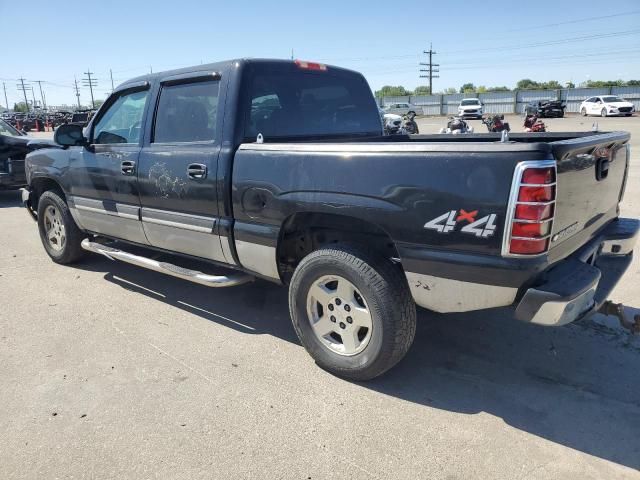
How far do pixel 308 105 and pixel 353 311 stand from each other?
1828mm

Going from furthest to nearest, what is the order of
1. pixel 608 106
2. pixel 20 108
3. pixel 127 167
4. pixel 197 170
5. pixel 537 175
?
pixel 20 108 < pixel 608 106 < pixel 127 167 < pixel 197 170 < pixel 537 175

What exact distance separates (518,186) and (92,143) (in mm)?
4099

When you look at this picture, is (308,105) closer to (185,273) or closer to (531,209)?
(185,273)

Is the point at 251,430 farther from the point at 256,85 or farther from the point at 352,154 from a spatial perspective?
the point at 256,85

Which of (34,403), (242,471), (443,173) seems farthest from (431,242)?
(34,403)

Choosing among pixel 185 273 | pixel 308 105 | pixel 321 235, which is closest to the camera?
pixel 321 235

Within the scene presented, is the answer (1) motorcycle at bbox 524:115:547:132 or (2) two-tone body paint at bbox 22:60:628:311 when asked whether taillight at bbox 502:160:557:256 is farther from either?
(1) motorcycle at bbox 524:115:547:132

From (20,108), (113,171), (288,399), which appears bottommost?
(288,399)

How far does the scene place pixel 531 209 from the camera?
2342mm

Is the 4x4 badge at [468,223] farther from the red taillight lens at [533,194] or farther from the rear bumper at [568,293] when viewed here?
the rear bumper at [568,293]

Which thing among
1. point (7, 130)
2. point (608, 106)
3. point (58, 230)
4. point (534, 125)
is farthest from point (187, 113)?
point (608, 106)

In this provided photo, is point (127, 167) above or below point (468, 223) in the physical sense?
above

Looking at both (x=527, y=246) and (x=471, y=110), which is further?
(x=471, y=110)

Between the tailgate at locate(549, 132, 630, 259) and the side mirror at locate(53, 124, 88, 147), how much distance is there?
13.6 ft
